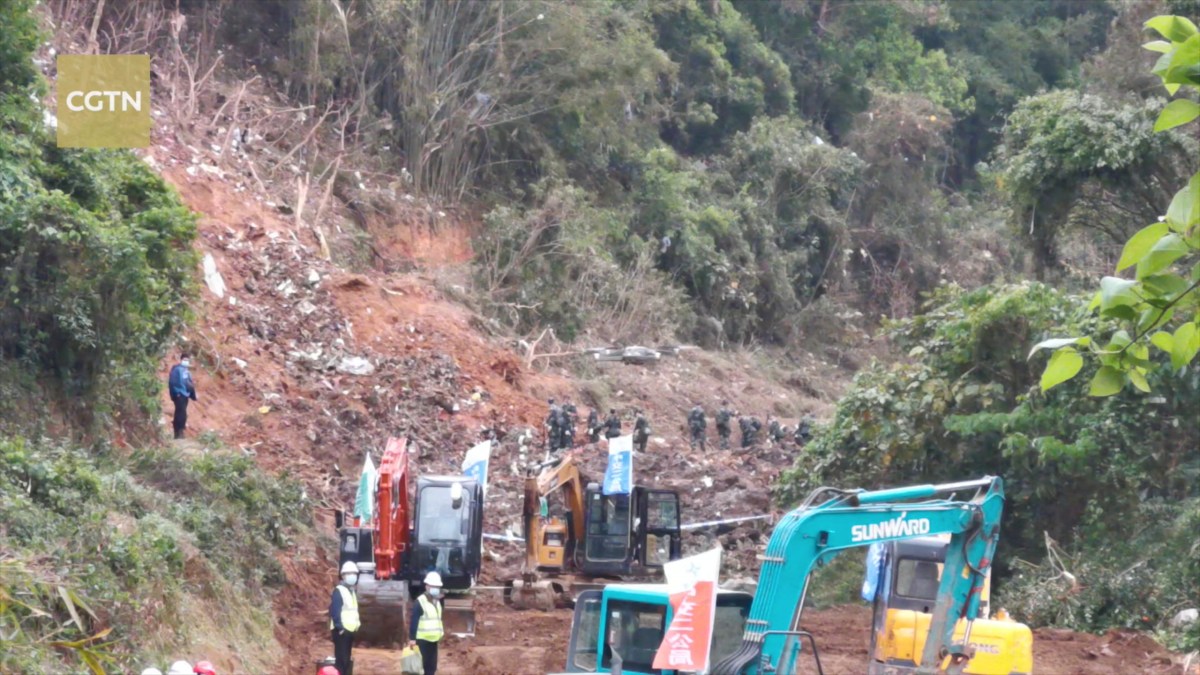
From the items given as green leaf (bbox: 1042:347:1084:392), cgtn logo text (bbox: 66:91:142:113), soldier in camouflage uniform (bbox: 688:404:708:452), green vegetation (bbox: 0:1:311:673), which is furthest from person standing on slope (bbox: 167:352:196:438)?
green leaf (bbox: 1042:347:1084:392)

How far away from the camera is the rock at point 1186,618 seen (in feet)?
54.9

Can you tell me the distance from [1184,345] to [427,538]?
50.9ft

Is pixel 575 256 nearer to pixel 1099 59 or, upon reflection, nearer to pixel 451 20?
pixel 451 20

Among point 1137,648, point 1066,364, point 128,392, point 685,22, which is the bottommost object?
point 1137,648

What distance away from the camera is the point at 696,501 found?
25.4m

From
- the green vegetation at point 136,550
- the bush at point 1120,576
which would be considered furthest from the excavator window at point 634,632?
the bush at point 1120,576

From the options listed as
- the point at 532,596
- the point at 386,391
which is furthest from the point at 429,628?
the point at 386,391

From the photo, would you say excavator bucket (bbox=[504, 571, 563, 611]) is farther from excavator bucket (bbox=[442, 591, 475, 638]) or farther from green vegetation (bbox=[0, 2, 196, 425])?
green vegetation (bbox=[0, 2, 196, 425])

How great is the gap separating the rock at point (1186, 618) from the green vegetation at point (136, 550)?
390 inches

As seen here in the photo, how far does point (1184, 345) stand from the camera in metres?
3.89

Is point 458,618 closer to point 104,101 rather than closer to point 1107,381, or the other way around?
point 104,101

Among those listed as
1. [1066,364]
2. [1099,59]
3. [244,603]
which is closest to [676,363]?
[1099,59]

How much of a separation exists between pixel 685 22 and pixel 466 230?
12.9 meters

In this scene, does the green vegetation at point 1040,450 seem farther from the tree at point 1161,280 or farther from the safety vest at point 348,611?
the tree at point 1161,280
